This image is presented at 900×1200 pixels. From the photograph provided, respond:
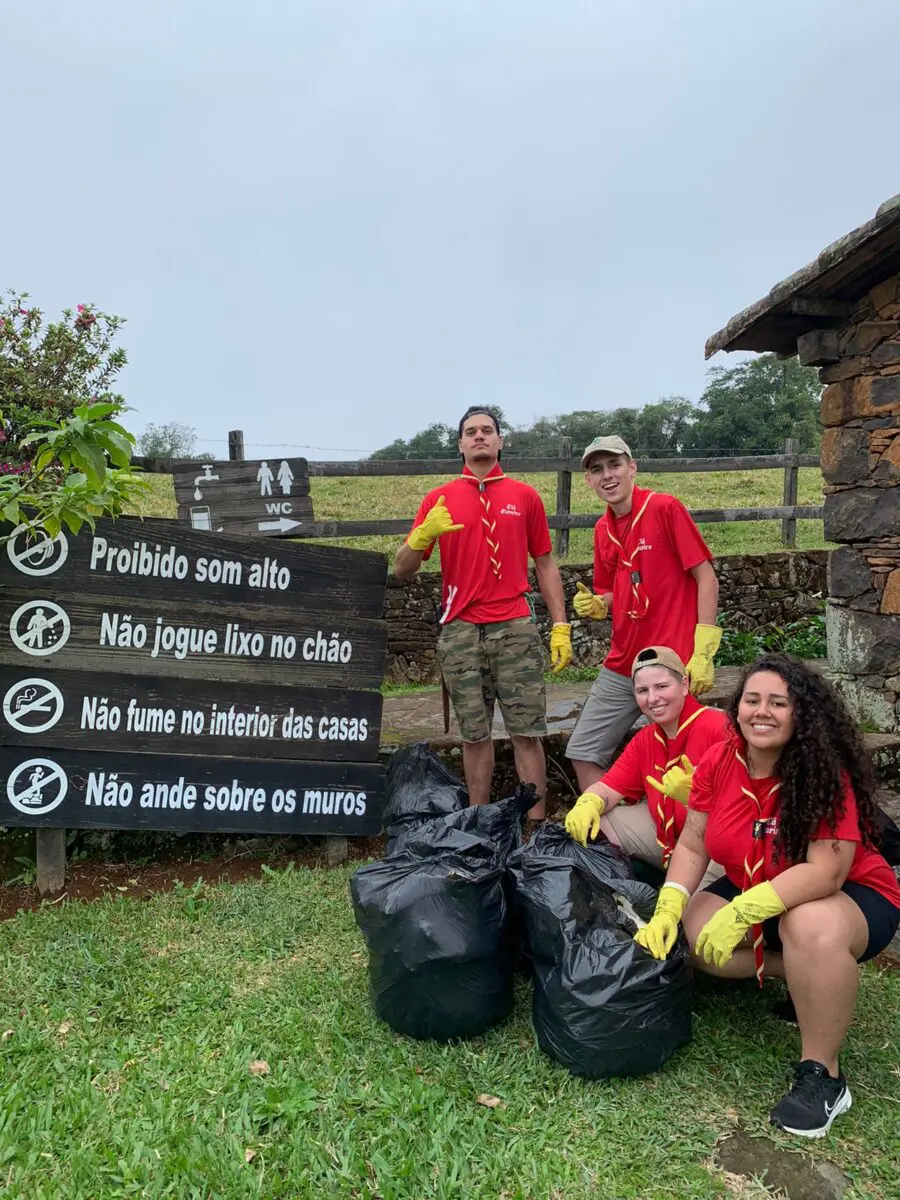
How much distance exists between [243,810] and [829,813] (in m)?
2.45

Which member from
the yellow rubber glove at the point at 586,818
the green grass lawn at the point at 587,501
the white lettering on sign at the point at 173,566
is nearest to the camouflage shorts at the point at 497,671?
the yellow rubber glove at the point at 586,818

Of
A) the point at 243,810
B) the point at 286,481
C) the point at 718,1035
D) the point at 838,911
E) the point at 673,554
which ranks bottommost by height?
the point at 718,1035

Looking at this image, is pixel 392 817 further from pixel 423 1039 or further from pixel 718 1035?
pixel 718 1035

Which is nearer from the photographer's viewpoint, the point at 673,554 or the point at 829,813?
the point at 829,813

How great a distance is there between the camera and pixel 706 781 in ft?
8.37

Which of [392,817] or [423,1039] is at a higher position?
[392,817]

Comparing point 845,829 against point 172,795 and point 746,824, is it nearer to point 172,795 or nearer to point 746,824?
point 746,824

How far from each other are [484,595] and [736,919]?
1765mm

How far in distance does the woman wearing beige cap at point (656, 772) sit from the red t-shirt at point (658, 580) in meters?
0.50

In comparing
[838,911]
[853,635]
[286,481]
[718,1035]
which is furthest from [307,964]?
[853,635]

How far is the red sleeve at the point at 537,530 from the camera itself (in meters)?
3.82

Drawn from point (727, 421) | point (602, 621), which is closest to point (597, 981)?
point (602, 621)

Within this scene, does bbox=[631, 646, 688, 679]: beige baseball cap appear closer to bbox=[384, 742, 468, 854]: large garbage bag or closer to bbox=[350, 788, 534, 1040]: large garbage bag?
bbox=[350, 788, 534, 1040]: large garbage bag

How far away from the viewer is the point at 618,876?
2711 millimetres
